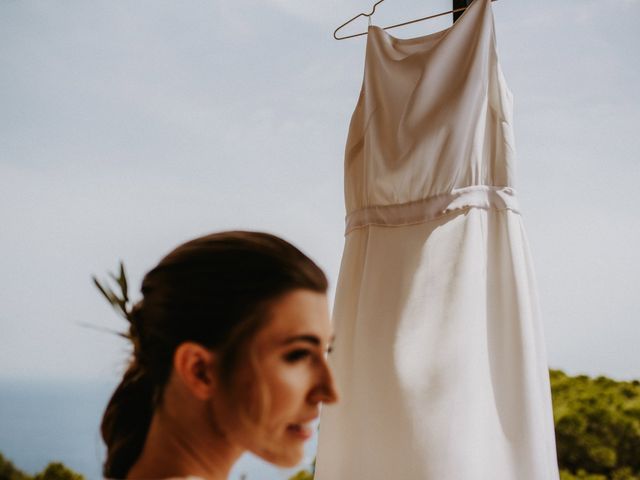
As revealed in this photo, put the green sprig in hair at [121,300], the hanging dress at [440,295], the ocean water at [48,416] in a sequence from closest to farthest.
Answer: the green sprig in hair at [121,300], the hanging dress at [440,295], the ocean water at [48,416]

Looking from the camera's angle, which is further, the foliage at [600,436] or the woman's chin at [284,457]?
the foliage at [600,436]

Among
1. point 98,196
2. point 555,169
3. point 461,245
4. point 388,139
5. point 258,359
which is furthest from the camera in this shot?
point 555,169

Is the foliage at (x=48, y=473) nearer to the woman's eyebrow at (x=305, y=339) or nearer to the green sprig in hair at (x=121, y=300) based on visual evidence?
the green sprig in hair at (x=121, y=300)

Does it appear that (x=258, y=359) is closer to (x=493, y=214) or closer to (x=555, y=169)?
(x=493, y=214)

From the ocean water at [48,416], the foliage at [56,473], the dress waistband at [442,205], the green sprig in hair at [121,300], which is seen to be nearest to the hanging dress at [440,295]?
the dress waistband at [442,205]

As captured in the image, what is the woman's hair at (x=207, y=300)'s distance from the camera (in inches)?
31.7

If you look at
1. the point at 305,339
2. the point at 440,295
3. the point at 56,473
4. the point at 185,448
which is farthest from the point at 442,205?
the point at 56,473

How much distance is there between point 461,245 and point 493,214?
9 cm

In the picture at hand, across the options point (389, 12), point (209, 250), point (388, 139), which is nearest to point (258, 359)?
point (209, 250)

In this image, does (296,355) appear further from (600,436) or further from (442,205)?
(600,436)

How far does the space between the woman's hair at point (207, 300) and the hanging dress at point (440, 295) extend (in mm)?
696

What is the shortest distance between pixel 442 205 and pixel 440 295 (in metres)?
0.18

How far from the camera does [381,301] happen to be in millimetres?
1583

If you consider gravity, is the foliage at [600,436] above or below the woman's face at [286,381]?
above
